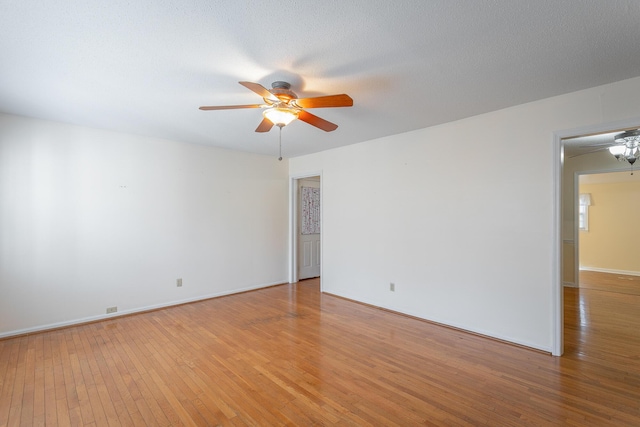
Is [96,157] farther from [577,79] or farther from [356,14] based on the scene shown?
[577,79]

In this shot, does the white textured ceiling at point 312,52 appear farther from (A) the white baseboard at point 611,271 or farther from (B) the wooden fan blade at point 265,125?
(A) the white baseboard at point 611,271

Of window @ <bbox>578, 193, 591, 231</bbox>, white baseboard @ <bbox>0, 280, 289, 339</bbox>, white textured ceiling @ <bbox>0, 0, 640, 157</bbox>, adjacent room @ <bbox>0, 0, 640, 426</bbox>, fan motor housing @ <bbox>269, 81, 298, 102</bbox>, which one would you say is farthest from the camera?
window @ <bbox>578, 193, 591, 231</bbox>

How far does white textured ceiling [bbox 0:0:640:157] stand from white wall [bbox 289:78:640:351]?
275 millimetres

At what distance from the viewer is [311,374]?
242 cm

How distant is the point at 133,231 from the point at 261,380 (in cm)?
287

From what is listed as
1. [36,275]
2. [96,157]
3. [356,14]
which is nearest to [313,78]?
[356,14]

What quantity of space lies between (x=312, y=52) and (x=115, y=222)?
3475 millimetres

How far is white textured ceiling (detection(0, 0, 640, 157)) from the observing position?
1574 mm

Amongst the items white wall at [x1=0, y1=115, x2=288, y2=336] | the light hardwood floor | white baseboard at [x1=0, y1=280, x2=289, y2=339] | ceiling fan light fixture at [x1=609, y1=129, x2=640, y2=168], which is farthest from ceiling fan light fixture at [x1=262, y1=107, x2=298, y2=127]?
ceiling fan light fixture at [x1=609, y1=129, x2=640, y2=168]

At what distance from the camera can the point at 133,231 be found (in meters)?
3.96

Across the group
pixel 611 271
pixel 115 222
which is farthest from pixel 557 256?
pixel 611 271

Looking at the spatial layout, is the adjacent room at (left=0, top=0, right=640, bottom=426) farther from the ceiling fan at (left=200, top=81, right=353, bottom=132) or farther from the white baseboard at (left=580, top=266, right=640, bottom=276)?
the white baseboard at (left=580, top=266, right=640, bottom=276)

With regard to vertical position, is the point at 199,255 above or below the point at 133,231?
below

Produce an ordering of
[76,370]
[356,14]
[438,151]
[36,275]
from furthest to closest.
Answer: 1. [438,151]
2. [36,275]
3. [76,370]
4. [356,14]
